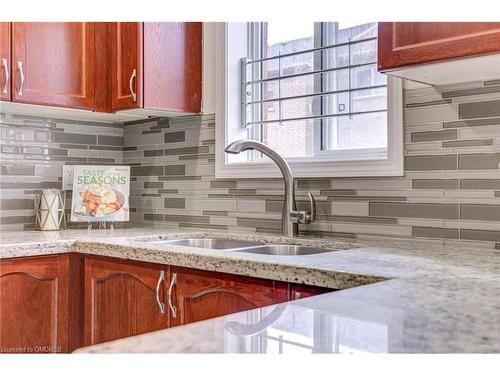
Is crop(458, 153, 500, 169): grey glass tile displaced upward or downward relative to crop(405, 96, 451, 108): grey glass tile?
downward

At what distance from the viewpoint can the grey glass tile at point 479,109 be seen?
6.45ft

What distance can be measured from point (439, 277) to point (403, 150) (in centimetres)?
84

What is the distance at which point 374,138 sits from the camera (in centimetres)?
248

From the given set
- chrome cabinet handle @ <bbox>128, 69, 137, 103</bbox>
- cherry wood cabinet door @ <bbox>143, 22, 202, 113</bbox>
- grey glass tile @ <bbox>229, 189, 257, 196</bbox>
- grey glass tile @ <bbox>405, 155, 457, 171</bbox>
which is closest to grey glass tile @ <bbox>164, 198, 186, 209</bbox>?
grey glass tile @ <bbox>229, 189, 257, 196</bbox>

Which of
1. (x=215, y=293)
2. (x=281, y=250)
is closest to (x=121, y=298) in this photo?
(x=215, y=293)

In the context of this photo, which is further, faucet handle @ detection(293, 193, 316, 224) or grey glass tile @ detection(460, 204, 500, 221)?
faucet handle @ detection(293, 193, 316, 224)

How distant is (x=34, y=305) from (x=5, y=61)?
1.03 meters

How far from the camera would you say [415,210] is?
2178 mm

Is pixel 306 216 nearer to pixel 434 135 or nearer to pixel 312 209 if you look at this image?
pixel 312 209

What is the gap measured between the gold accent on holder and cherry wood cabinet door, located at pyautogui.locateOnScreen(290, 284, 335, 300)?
A: 161cm

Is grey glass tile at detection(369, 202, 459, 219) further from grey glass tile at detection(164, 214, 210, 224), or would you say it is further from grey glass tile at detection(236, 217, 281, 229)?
grey glass tile at detection(164, 214, 210, 224)

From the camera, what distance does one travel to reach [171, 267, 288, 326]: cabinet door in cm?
174
